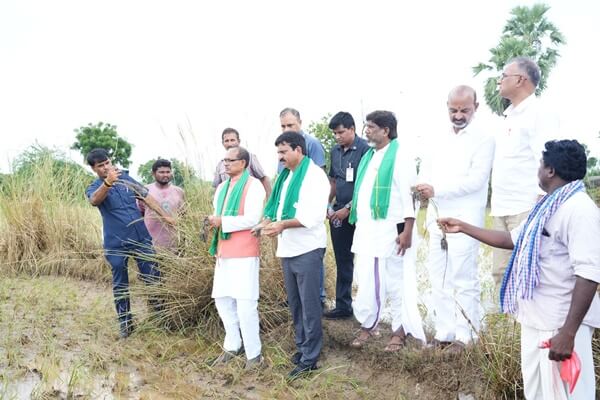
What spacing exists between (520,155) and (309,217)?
4.76 ft

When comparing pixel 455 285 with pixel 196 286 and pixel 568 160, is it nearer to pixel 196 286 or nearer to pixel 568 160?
pixel 568 160

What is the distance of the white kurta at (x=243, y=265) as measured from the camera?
13.5ft

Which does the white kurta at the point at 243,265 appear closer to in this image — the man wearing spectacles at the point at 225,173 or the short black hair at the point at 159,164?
the man wearing spectacles at the point at 225,173

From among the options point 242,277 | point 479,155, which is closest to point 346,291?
point 242,277

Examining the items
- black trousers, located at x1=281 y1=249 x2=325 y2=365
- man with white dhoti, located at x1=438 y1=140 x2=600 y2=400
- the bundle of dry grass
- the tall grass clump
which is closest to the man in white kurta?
black trousers, located at x1=281 y1=249 x2=325 y2=365

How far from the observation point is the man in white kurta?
3.59 metres

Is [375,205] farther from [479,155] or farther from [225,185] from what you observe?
[225,185]

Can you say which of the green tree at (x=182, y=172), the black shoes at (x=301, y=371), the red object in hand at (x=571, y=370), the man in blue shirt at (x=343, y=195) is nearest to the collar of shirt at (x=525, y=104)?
the man in blue shirt at (x=343, y=195)

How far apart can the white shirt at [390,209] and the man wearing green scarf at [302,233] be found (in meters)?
0.32

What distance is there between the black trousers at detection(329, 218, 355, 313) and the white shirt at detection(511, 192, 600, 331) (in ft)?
7.16

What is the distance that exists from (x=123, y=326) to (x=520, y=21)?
19872 mm

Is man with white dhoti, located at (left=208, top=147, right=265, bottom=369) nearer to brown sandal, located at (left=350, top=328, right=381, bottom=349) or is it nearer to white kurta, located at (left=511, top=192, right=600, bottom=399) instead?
brown sandal, located at (left=350, top=328, right=381, bottom=349)

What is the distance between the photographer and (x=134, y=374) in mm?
4117

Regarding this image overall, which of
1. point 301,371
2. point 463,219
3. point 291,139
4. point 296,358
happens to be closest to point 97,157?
point 291,139
